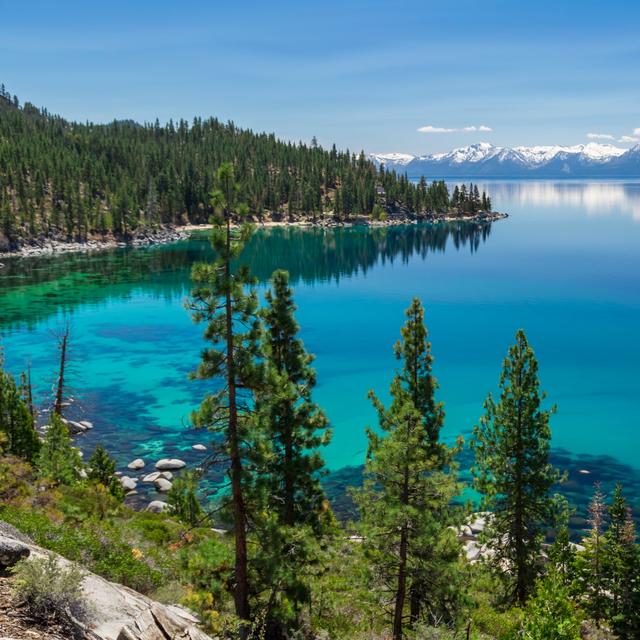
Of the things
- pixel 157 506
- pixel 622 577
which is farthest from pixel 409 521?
pixel 157 506

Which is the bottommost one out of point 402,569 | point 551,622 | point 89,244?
point 402,569

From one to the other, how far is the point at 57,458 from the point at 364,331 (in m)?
52.5

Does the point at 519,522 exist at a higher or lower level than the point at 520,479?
lower

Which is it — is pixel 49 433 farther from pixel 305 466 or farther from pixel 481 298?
pixel 481 298

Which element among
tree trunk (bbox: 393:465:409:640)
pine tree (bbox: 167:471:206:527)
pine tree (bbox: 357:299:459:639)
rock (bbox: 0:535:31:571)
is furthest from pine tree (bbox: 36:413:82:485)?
rock (bbox: 0:535:31:571)

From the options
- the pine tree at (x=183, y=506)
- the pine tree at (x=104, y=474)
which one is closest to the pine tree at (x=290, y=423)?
the pine tree at (x=183, y=506)

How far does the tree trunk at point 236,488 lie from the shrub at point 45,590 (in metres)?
7.97

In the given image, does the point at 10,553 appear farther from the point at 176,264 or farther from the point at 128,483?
the point at 176,264

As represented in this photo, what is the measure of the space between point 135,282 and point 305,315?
41.9 metres

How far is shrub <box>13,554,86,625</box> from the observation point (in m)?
9.16

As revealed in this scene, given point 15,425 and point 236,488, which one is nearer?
point 236,488

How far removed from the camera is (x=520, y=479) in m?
27.1

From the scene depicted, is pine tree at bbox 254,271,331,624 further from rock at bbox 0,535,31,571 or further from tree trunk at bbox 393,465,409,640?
rock at bbox 0,535,31,571

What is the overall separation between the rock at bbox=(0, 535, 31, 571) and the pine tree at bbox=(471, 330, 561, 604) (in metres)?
20.5
